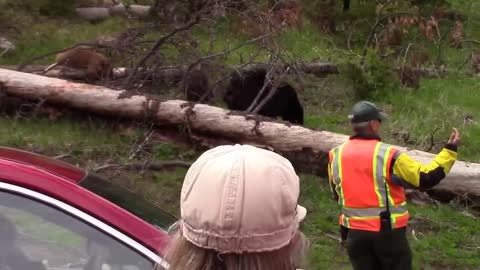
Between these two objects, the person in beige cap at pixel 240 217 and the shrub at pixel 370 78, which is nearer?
the person in beige cap at pixel 240 217

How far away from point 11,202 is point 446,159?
11.8 ft

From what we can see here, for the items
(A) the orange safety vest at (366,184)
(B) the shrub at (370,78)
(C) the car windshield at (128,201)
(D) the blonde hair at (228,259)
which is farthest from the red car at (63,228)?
(B) the shrub at (370,78)

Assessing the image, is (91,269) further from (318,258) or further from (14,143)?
(14,143)

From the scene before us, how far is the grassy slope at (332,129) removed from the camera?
7.91m

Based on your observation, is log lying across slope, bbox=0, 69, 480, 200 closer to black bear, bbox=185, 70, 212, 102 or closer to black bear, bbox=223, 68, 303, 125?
black bear, bbox=185, 70, 212, 102

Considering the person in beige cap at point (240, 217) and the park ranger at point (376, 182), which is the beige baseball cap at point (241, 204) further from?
the park ranger at point (376, 182)

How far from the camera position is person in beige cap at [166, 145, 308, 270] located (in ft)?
6.90

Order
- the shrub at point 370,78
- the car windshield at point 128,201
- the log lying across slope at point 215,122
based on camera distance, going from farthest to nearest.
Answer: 1. the shrub at point 370,78
2. the log lying across slope at point 215,122
3. the car windshield at point 128,201

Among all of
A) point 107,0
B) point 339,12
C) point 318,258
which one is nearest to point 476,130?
point 318,258

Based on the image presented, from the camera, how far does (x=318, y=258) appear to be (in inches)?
301

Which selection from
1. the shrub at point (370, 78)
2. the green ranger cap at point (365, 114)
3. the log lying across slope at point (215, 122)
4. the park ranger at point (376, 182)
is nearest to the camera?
the park ranger at point (376, 182)

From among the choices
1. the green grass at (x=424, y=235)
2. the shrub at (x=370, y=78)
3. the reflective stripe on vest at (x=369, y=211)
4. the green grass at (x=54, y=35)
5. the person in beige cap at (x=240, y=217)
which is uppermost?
the person in beige cap at (x=240, y=217)

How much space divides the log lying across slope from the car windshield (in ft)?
16.7

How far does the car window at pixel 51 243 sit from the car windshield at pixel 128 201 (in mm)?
245
